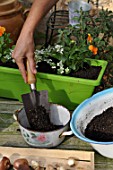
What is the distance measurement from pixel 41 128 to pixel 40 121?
0.03 m

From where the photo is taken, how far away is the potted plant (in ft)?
5.06

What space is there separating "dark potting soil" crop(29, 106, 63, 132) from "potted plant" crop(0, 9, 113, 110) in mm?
172

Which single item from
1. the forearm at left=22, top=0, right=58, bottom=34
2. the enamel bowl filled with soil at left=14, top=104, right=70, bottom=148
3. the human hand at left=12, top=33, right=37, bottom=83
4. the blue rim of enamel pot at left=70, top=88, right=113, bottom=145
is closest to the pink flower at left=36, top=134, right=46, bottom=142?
the enamel bowl filled with soil at left=14, top=104, right=70, bottom=148

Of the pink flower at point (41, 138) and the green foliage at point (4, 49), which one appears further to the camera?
the green foliage at point (4, 49)

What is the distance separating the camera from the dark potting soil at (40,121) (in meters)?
1.42

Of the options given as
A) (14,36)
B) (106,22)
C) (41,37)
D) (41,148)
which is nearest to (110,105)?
(41,148)

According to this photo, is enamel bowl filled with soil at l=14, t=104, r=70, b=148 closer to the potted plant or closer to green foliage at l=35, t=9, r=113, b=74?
the potted plant

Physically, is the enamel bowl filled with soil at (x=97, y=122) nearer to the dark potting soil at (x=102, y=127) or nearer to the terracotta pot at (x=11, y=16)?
the dark potting soil at (x=102, y=127)

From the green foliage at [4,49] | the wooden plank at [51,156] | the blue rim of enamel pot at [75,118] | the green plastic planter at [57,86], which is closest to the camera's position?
the blue rim of enamel pot at [75,118]

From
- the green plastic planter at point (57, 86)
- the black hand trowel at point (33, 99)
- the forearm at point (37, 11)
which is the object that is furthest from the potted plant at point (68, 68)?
the forearm at point (37, 11)

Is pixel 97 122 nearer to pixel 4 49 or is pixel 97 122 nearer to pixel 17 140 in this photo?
pixel 17 140

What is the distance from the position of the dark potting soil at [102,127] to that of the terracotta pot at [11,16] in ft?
2.30

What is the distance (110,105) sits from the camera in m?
1.51

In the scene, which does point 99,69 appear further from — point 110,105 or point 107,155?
point 107,155
